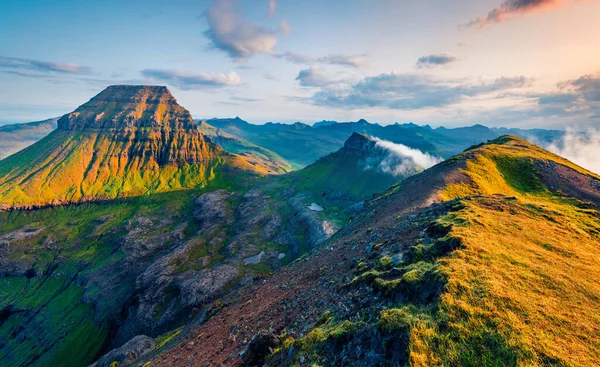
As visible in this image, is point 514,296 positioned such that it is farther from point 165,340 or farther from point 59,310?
point 59,310

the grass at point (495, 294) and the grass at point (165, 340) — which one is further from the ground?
the grass at point (495, 294)

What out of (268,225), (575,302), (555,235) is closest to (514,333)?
(575,302)

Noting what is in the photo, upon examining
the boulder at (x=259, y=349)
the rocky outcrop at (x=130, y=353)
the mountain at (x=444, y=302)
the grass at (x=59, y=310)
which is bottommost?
the grass at (x=59, y=310)

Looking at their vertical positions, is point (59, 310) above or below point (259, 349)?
below

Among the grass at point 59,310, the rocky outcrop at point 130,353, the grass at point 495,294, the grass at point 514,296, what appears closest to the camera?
the grass at point 514,296

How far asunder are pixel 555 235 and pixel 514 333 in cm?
2938

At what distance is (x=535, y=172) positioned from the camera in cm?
8575

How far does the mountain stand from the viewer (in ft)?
58.2

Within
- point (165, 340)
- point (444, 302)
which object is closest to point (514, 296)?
point (444, 302)

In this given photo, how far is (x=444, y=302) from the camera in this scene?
20.0 m

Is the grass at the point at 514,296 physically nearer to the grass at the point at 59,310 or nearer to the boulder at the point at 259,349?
the boulder at the point at 259,349

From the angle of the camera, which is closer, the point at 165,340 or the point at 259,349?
the point at 259,349

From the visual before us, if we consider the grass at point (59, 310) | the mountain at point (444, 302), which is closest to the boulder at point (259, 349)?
the mountain at point (444, 302)

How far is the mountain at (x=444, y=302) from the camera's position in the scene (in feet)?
58.2
